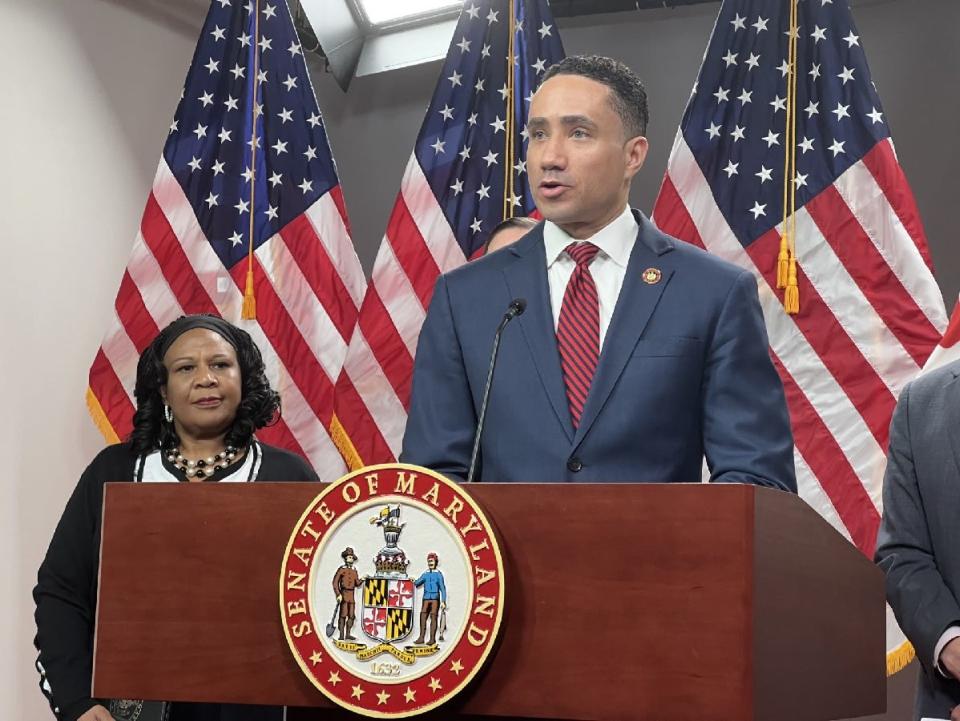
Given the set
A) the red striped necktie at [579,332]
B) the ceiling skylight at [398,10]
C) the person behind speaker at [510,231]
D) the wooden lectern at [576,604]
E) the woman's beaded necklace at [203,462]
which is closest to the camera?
the wooden lectern at [576,604]

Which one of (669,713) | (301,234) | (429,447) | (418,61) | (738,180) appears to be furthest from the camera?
(418,61)

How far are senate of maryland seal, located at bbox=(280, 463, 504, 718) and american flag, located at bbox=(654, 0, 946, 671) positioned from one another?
2510 mm

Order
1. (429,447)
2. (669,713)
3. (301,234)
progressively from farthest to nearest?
(301,234) < (429,447) < (669,713)

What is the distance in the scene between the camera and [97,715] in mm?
2660

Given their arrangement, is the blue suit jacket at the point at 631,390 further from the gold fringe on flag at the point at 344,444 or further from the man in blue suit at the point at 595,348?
the gold fringe on flag at the point at 344,444

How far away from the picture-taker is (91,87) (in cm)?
441

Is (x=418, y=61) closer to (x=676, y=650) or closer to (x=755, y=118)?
(x=755, y=118)

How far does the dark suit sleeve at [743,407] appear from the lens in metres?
1.70

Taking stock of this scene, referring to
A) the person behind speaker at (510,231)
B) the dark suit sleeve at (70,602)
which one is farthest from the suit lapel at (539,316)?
the person behind speaker at (510,231)

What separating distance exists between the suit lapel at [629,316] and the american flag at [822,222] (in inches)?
82.7

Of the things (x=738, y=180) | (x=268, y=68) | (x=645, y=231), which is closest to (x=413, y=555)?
(x=645, y=231)

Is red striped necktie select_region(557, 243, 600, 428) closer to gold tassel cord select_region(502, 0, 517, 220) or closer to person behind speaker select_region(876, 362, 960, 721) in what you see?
person behind speaker select_region(876, 362, 960, 721)

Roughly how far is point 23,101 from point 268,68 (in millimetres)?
822

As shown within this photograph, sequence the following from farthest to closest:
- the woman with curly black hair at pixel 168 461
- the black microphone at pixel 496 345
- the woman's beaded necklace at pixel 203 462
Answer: the woman's beaded necklace at pixel 203 462 < the woman with curly black hair at pixel 168 461 < the black microphone at pixel 496 345
